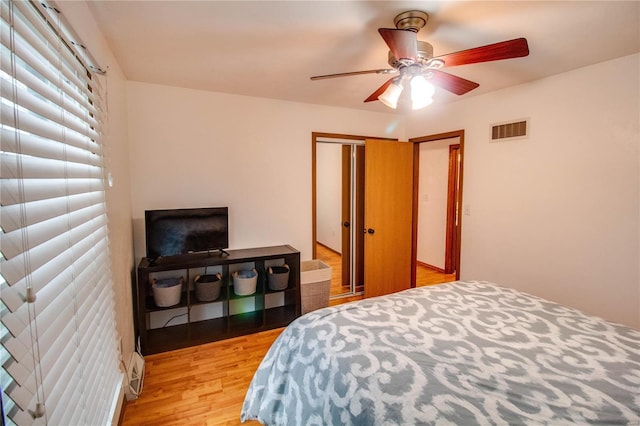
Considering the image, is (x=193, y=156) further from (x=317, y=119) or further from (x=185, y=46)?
(x=317, y=119)

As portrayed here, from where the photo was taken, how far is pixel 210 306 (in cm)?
311

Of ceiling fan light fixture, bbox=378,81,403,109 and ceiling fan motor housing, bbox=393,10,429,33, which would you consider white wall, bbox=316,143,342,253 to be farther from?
ceiling fan motor housing, bbox=393,10,429,33

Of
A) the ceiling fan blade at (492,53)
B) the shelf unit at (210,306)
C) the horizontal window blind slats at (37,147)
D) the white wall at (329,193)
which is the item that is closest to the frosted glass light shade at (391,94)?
the ceiling fan blade at (492,53)

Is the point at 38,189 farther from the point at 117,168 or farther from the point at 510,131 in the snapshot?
the point at 510,131

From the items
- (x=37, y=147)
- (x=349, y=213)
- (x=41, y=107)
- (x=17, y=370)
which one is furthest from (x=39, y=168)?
(x=349, y=213)

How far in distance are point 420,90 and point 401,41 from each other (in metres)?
0.51

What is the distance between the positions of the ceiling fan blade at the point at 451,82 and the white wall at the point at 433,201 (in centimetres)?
278

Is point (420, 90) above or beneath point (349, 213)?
above

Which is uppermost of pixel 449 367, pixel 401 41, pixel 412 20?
pixel 412 20

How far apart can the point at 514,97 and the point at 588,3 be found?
4.39 ft

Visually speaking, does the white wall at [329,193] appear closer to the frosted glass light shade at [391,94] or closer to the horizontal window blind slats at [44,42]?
the frosted glass light shade at [391,94]

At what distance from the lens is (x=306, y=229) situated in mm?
3545

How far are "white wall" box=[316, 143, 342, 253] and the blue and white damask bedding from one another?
11.9 feet

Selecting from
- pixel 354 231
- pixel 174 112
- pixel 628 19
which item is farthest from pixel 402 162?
pixel 174 112
